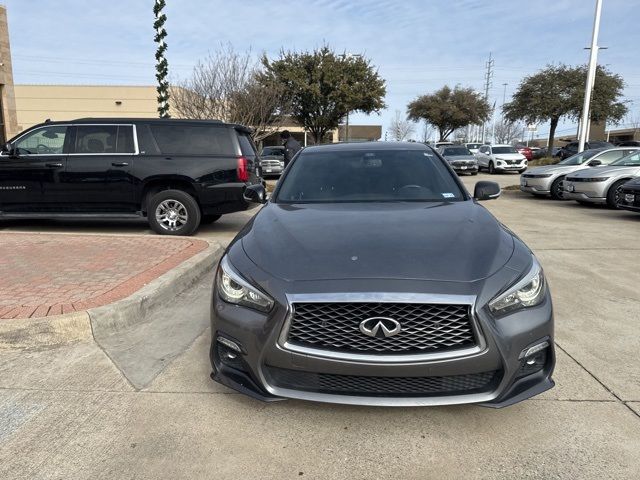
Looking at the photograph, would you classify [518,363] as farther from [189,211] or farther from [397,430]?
[189,211]

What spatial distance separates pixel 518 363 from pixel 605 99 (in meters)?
39.4

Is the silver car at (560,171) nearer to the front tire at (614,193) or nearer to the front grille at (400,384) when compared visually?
the front tire at (614,193)

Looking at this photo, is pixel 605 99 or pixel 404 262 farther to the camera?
pixel 605 99

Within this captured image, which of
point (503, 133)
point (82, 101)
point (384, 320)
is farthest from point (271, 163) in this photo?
point (503, 133)

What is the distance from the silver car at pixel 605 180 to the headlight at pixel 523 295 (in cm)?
1070

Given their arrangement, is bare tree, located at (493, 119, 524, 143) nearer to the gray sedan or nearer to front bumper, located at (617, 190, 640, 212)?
the gray sedan

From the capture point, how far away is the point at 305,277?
100 inches

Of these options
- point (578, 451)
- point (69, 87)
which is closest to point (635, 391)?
point (578, 451)

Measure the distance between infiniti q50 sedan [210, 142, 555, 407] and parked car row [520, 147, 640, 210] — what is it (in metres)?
9.17

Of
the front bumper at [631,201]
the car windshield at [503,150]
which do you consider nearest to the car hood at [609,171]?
the front bumper at [631,201]

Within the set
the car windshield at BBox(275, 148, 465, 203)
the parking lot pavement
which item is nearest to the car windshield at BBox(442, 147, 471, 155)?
the parking lot pavement

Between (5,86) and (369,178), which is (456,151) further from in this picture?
(369,178)

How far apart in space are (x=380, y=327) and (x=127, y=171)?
670 centimetres

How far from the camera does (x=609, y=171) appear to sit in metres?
12.0
